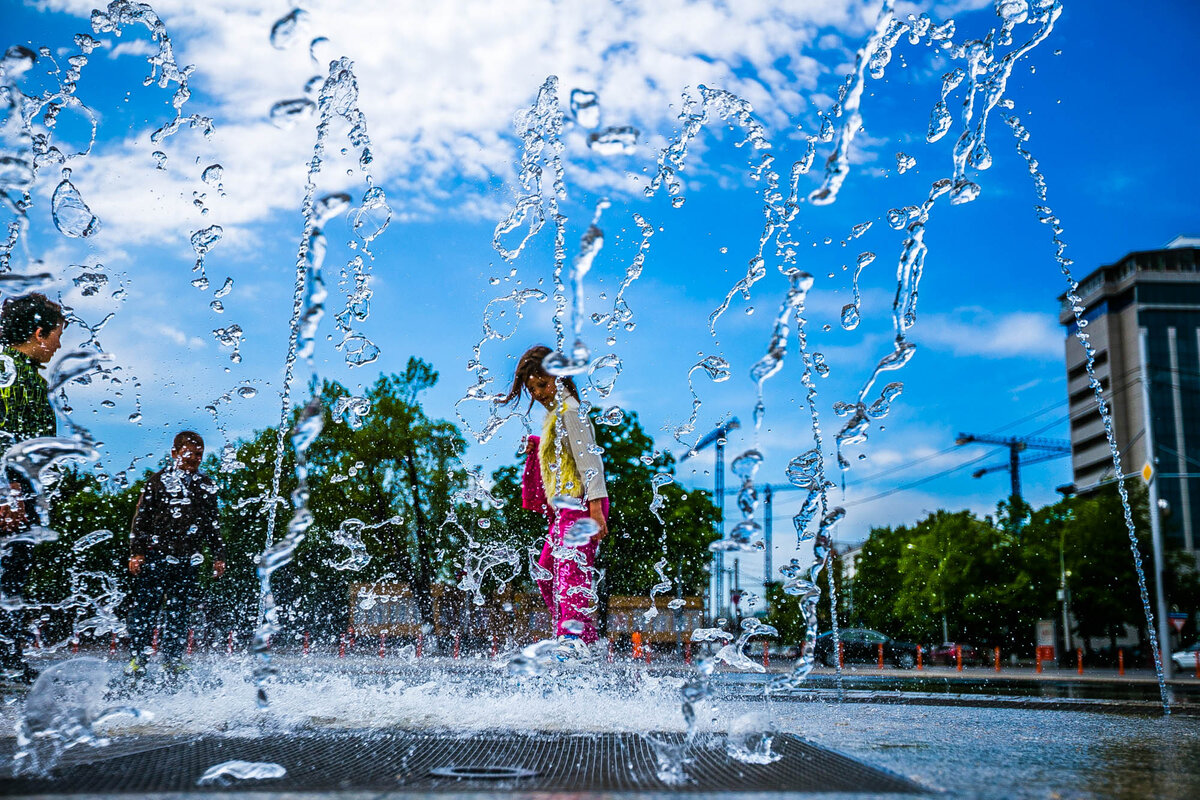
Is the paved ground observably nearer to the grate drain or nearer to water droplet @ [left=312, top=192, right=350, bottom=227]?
the grate drain

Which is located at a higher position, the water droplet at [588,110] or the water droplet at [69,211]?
the water droplet at [588,110]

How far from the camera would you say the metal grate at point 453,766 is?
7.89ft

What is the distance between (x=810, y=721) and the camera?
187 inches

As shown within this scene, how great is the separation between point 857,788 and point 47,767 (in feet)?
7.01

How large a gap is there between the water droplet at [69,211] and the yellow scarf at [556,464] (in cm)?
289

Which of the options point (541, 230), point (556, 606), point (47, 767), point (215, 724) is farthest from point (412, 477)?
point (47, 767)

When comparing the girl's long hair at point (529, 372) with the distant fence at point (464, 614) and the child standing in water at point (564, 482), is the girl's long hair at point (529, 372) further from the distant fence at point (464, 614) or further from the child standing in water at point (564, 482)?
the distant fence at point (464, 614)

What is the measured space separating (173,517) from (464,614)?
1003cm

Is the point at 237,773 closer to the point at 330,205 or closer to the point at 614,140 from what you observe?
the point at 330,205

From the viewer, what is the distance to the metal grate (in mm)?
2404

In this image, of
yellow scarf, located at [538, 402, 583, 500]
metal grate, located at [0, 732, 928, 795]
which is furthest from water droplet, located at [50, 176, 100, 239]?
metal grate, located at [0, 732, 928, 795]

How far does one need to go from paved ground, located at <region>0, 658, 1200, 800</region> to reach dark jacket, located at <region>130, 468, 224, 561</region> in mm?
929

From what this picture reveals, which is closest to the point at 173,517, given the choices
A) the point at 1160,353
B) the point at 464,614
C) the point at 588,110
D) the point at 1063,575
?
the point at 588,110

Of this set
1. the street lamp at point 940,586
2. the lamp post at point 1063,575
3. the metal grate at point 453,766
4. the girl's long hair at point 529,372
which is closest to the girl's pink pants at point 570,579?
the girl's long hair at point 529,372
